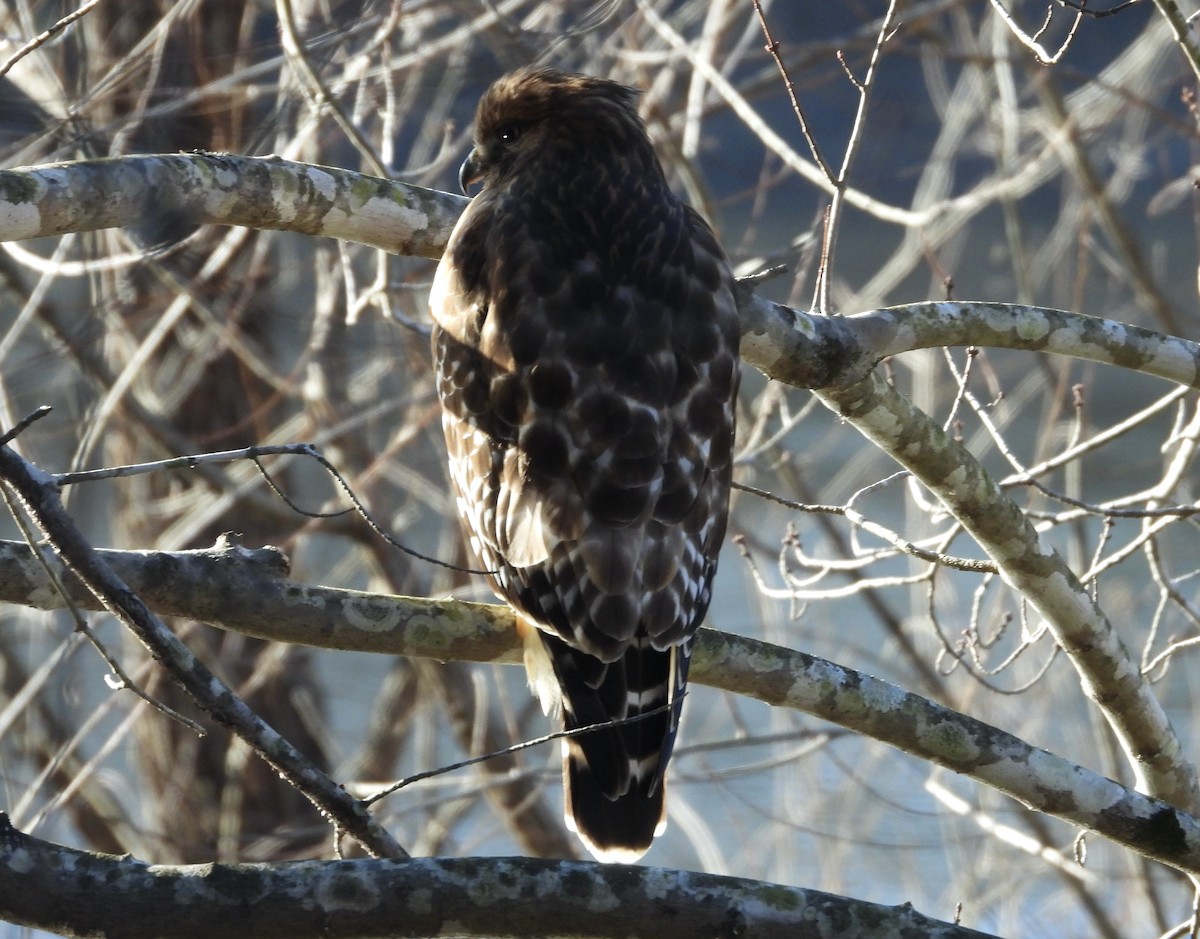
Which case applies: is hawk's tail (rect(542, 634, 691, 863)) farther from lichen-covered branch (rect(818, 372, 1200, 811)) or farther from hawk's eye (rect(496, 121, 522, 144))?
hawk's eye (rect(496, 121, 522, 144))

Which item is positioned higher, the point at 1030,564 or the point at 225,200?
the point at 225,200

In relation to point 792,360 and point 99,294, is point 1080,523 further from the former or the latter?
point 99,294

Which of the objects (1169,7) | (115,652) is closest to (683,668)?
(1169,7)

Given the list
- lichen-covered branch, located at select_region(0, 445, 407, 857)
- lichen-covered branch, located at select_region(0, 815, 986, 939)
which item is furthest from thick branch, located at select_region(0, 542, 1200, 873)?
lichen-covered branch, located at select_region(0, 445, 407, 857)

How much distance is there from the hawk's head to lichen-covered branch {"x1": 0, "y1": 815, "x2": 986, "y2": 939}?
183 cm

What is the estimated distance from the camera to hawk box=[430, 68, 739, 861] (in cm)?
256

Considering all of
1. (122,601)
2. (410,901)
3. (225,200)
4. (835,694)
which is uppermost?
(225,200)

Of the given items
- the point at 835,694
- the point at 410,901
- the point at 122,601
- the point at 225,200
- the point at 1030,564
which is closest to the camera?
the point at 122,601

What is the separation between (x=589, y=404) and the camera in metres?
2.74

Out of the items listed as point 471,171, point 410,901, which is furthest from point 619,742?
point 471,171

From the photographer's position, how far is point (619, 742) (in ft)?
8.36

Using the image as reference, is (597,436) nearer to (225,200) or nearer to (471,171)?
(225,200)

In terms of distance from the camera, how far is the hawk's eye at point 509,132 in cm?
345

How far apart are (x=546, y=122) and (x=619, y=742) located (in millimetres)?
1466
